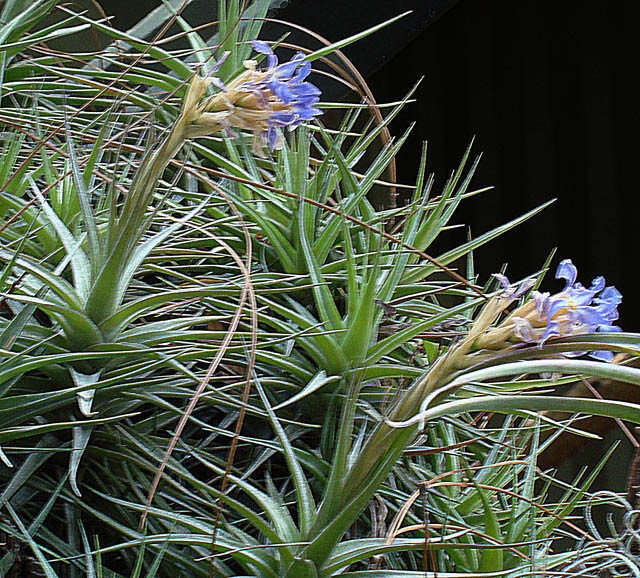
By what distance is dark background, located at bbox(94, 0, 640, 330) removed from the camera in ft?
5.95

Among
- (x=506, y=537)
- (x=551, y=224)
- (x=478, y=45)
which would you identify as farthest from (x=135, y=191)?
(x=478, y=45)

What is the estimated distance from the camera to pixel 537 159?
1.94 meters

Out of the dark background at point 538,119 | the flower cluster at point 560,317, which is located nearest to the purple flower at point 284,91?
the flower cluster at point 560,317

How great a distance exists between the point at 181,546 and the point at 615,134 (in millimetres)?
1786

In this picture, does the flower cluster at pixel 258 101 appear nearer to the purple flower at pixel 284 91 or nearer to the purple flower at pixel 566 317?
the purple flower at pixel 284 91

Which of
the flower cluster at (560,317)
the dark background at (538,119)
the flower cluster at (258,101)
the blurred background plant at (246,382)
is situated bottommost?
the dark background at (538,119)

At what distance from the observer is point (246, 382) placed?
0.29 meters

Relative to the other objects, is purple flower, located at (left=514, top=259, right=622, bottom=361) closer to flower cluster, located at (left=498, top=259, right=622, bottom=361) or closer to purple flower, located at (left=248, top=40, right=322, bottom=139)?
flower cluster, located at (left=498, top=259, right=622, bottom=361)

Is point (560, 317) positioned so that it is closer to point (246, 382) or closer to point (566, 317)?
point (566, 317)

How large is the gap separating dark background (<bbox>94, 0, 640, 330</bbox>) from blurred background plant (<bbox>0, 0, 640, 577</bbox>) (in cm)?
147

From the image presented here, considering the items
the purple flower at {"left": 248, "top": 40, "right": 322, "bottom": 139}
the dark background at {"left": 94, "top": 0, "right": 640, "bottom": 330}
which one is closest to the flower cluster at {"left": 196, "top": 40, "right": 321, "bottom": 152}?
the purple flower at {"left": 248, "top": 40, "right": 322, "bottom": 139}

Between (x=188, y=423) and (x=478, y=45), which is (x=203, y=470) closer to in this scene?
(x=188, y=423)

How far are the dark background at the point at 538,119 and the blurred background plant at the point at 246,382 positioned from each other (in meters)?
1.47

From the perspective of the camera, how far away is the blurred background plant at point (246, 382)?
278mm
